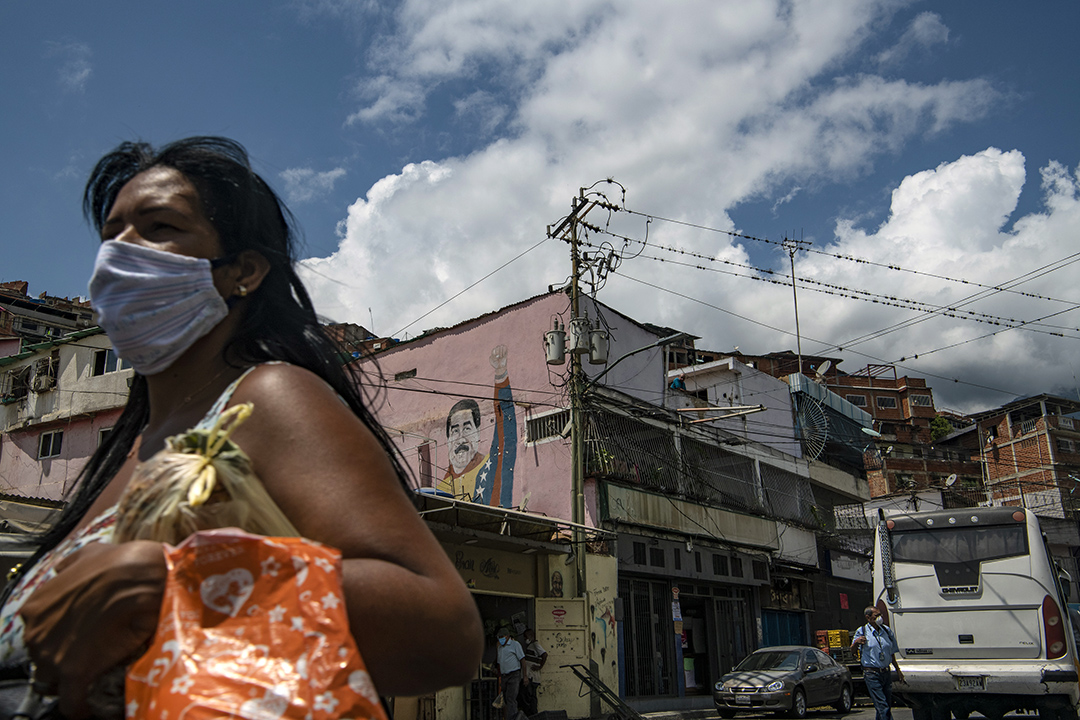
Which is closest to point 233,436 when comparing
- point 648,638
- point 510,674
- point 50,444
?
point 510,674

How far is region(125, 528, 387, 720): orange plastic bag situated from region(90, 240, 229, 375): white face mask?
1.67 feet

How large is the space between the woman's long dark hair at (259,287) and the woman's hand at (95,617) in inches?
17.3

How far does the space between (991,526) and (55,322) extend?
57799 millimetres

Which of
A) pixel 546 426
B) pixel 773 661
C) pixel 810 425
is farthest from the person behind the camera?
pixel 810 425

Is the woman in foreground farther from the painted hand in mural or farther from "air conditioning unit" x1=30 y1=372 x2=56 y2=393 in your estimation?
"air conditioning unit" x1=30 y1=372 x2=56 y2=393

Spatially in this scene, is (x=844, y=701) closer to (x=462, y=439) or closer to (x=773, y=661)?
(x=773, y=661)

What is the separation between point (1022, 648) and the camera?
10.6m

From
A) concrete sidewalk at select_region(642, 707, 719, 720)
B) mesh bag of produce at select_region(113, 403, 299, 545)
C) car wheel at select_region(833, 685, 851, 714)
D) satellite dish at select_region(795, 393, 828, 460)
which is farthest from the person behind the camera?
satellite dish at select_region(795, 393, 828, 460)

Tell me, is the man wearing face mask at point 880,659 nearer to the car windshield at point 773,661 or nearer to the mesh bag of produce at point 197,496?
the car windshield at point 773,661

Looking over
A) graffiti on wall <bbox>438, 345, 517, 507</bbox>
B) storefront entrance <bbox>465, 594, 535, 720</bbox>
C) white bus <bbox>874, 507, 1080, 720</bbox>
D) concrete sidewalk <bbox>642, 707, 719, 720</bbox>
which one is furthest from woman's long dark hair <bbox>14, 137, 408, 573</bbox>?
graffiti on wall <bbox>438, 345, 517, 507</bbox>

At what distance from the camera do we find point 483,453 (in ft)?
70.0

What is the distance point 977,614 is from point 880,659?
1436 millimetres

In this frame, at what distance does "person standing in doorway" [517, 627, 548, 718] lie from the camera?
1388cm

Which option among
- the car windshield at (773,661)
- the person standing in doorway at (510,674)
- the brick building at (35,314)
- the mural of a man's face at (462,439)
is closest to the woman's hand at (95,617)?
the person standing in doorway at (510,674)
